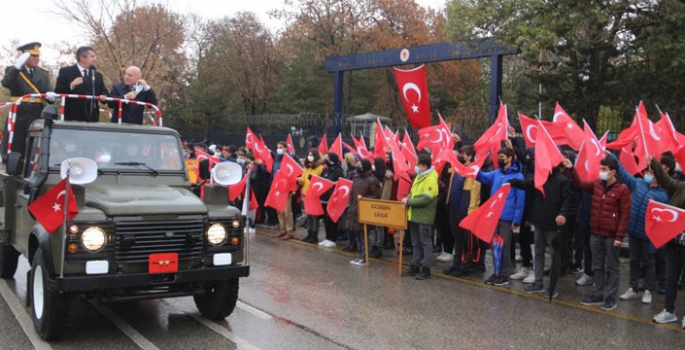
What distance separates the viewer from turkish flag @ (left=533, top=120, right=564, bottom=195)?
8555 mm

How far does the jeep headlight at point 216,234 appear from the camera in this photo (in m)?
6.55

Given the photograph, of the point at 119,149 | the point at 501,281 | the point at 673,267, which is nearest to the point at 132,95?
the point at 119,149

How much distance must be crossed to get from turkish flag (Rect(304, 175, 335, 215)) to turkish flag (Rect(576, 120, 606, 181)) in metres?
4.95

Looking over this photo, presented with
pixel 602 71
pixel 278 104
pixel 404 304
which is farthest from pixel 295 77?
pixel 404 304

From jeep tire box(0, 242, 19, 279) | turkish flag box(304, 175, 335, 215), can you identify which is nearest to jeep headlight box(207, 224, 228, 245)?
jeep tire box(0, 242, 19, 279)

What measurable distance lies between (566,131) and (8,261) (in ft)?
27.1

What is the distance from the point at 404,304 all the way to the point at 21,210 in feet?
15.3

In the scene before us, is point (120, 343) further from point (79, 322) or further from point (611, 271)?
point (611, 271)

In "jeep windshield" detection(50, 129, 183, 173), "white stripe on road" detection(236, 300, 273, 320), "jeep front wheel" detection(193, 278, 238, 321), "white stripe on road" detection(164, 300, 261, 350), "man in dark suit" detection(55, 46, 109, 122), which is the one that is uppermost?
"man in dark suit" detection(55, 46, 109, 122)

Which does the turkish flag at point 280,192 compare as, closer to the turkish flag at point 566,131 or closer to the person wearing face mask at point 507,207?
the person wearing face mask at point 507,207

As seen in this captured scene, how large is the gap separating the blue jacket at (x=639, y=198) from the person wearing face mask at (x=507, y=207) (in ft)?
4.70

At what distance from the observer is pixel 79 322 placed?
7000 mm

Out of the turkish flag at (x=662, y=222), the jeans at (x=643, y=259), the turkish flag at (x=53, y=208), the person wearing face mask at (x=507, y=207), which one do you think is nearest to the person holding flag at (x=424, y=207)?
the person wearing face mask at (x=507, y=207)

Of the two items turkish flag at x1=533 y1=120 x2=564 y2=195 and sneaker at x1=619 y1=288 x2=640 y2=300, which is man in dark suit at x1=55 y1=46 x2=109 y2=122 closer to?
turkish flag at x1=533 y1=120 x2=564 y2=195
